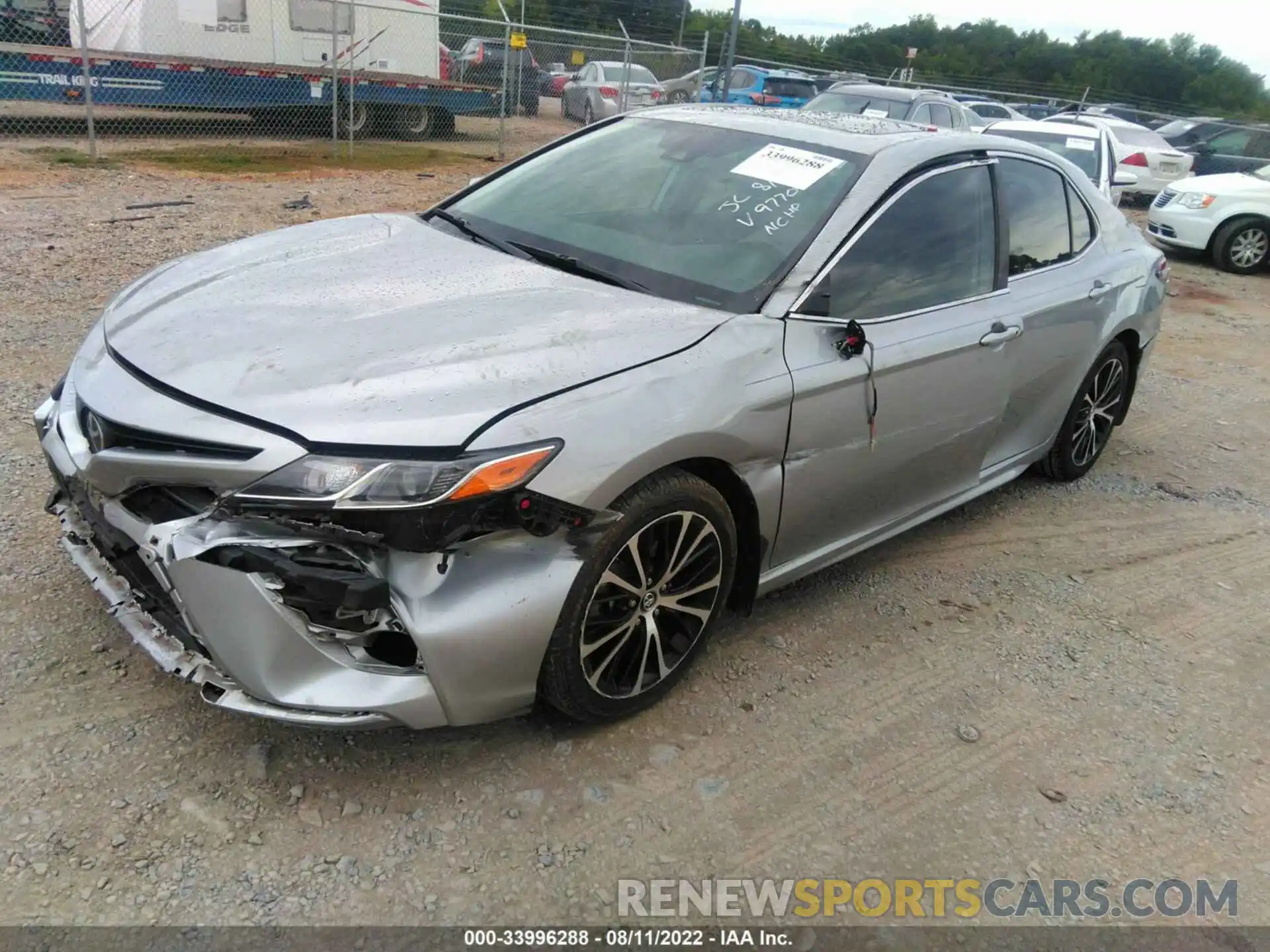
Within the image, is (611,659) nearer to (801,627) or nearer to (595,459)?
(595,459)

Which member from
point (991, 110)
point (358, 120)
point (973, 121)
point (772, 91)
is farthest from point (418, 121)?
point (991, 110)

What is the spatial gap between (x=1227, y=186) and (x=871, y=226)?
11.1 metres

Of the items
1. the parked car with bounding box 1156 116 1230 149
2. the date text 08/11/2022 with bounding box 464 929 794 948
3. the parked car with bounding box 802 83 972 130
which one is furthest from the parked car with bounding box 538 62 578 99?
the date text 08/11/2022 with bounding box 464 929 794 948

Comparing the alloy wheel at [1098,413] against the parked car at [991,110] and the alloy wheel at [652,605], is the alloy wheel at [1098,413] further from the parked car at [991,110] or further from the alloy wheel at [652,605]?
the parked car at [991,110]

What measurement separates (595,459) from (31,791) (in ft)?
5.30

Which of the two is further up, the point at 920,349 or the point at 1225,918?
the point at 920,349

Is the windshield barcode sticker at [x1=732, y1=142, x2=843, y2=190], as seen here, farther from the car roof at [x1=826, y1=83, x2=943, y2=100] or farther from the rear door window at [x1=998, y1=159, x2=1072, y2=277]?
the car roof at [x1=826, y1=83, x2=943, y2=100]

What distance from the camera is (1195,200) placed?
1197 centimetres

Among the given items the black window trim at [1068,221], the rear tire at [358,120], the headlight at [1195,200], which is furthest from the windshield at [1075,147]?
the rear tire at [358,120]

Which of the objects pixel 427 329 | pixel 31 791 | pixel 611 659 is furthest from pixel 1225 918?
pixel 31 791

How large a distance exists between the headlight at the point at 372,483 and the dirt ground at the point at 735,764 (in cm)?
84

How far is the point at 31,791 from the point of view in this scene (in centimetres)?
243

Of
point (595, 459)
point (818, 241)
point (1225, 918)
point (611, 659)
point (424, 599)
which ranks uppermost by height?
point (818, 241)

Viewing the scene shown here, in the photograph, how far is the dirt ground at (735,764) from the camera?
2.32 m
